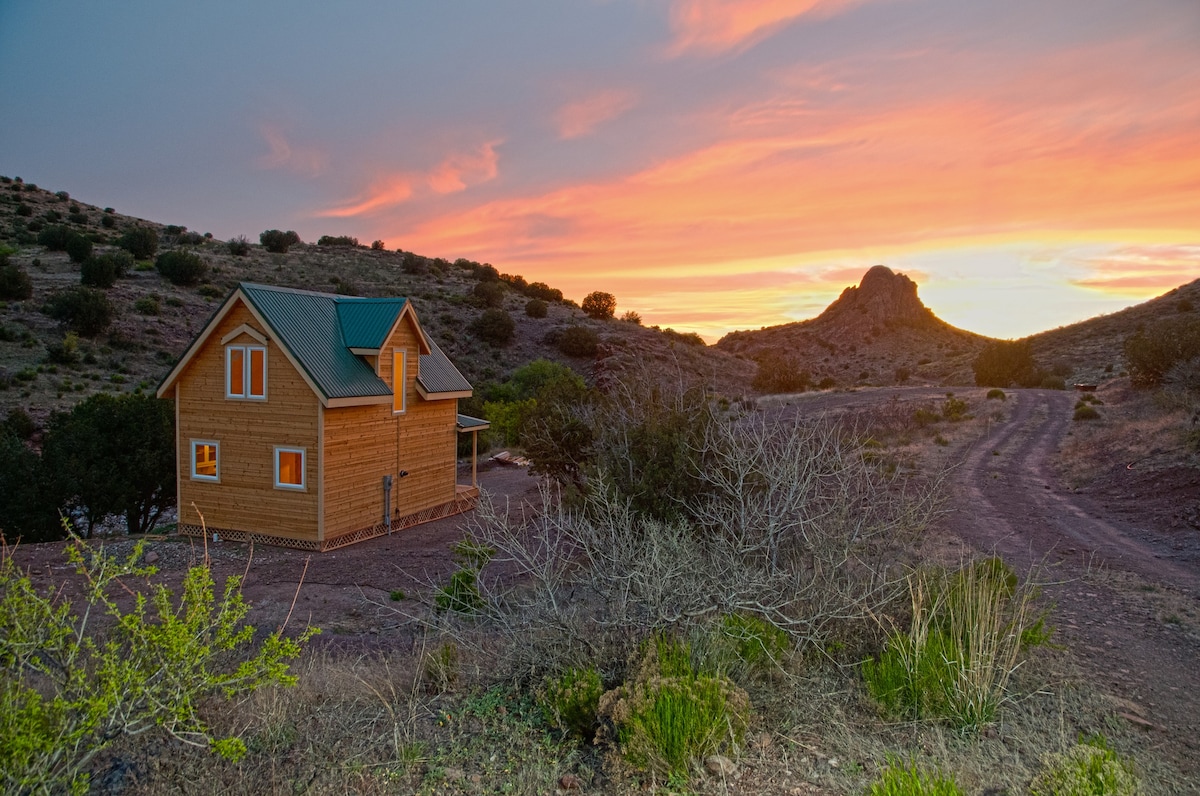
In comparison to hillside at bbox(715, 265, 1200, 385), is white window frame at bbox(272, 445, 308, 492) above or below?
below

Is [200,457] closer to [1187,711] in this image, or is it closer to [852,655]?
[852,655]

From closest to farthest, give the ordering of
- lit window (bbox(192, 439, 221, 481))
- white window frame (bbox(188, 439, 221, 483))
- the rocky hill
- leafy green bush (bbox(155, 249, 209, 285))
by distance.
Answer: white window frame (bbox(188, 439, 221, 483))
lit window (bbox(192, 439, 221, 481))
leafy green bush (bbox(155, 249, 209, 285))
the rocky hill

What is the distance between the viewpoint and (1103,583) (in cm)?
939

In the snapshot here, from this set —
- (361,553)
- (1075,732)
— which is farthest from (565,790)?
(361,553)

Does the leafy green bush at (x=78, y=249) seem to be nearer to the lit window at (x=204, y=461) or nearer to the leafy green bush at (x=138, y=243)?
the leafy green bush at (x=138, y=243)

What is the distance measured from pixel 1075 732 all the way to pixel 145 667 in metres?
6.51

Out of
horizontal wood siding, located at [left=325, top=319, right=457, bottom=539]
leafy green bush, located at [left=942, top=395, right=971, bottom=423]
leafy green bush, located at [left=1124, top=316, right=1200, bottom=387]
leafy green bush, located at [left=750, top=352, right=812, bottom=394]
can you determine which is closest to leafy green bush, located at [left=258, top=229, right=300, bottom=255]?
leafy green bush, located at [left=750, top=352, right=812, bottom=394]

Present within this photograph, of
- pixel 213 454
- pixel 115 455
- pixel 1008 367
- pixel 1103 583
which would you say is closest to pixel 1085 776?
pixel 1103 583

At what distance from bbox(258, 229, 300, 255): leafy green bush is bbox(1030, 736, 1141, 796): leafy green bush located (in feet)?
201

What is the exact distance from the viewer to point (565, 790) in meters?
4.23

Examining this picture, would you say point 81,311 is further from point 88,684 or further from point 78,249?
point 88,684

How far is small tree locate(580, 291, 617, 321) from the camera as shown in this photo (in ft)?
197

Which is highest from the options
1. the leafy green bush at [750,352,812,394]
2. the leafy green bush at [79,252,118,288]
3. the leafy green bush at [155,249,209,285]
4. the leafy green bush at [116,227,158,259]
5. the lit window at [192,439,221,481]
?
the leafy green bush at [116,227,158,259]

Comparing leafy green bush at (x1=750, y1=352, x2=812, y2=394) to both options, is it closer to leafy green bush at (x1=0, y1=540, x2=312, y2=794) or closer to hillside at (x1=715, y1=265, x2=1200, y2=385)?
hillside at (x1=715, y1=265, x2=1200, y2=385)
